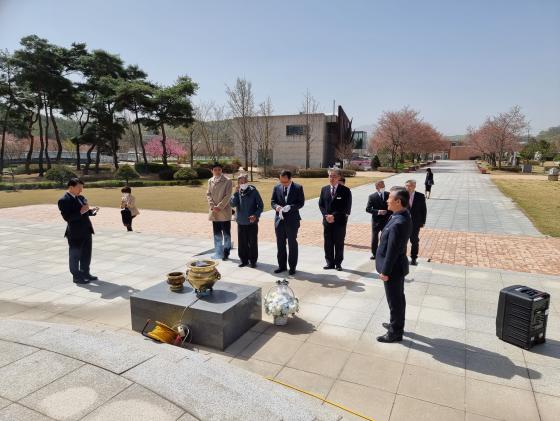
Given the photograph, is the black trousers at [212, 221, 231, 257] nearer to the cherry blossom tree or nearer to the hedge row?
the hedge row

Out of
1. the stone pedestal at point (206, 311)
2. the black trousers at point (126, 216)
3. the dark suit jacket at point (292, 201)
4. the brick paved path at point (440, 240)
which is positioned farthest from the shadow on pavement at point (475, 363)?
the black trousers at point (126, 216)

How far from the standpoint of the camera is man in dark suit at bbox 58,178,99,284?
6.79 m

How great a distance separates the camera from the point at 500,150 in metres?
54.6

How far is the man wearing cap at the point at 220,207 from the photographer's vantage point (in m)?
8.23

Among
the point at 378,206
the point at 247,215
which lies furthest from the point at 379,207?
the point at 247,215

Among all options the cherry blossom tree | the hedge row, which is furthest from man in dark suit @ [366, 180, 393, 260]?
the cherry blossom tree

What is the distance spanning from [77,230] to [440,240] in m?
9.61

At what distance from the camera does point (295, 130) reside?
5453cm

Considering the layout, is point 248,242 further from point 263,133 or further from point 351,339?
point 263,133

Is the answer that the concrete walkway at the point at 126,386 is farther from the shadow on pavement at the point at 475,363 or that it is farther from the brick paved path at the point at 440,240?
the brick paved path at the point at 440,240

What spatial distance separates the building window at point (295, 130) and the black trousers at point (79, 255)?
4894 cm

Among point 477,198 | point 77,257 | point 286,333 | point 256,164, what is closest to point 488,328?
point 286,333

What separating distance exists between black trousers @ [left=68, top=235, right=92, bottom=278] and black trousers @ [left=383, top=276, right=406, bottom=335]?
574 cm

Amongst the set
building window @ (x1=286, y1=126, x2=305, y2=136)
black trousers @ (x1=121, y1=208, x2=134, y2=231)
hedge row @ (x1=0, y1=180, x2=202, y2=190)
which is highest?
building window @ (x1=286, y1=126, x2=305, y2=136)
